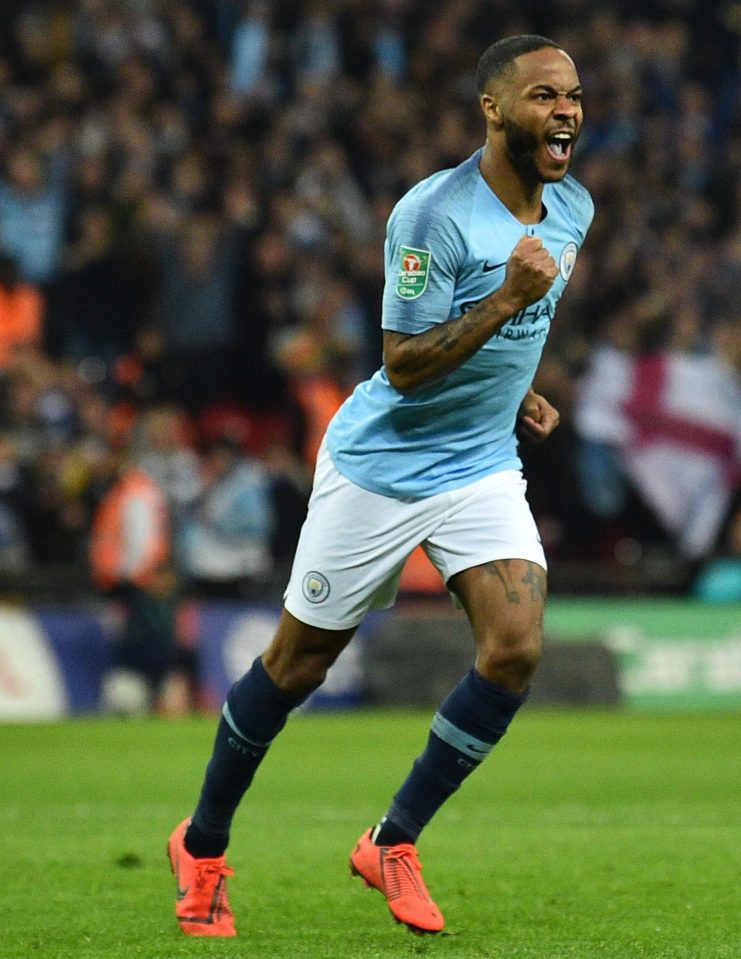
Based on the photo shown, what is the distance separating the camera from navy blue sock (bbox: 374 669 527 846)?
16.7 feet

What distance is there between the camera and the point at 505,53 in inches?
202

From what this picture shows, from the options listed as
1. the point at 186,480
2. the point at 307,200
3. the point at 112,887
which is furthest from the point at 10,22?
the point at 112,887

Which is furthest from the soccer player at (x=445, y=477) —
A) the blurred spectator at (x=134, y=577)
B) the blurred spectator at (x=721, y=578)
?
the blurred spectator at (x=721, y=578)

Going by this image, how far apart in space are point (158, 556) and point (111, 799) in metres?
4.82

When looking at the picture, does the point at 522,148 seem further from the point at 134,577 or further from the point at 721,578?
the point at 721,578

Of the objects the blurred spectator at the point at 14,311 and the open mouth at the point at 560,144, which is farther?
the blurred spectator at the point at 14,311

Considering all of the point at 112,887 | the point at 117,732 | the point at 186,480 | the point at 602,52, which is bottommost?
the point at 117,732

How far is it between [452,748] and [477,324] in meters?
1.18

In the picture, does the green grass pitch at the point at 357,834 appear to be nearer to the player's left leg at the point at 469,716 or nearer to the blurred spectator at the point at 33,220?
the player's left leg at the point at 469,716

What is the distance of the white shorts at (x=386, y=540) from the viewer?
518cm

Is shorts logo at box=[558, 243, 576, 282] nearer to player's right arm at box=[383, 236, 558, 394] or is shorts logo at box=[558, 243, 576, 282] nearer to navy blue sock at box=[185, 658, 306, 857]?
player's right arm at box=[383, 236, 558, 394]

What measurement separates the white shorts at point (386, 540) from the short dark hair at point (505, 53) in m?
1.11

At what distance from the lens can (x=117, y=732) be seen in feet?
39.7

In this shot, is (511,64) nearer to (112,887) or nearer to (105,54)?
(112,887)
